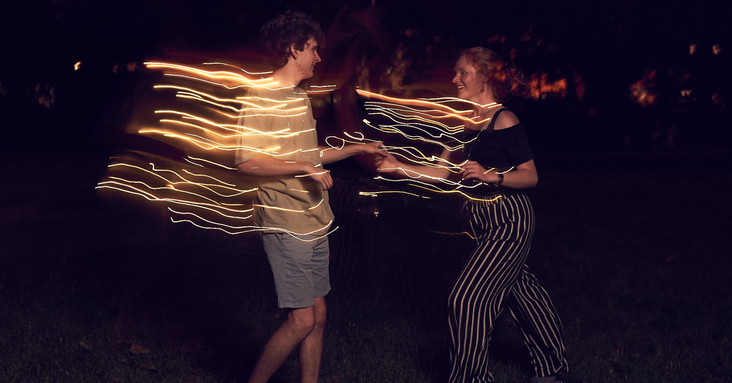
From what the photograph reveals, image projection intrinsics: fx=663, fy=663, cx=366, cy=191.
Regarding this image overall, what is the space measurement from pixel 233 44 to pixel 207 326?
7.18 meters

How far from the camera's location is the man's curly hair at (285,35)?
3.38 meters

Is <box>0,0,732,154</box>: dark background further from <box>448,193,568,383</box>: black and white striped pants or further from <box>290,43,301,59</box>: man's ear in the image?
<box>448,193,568,383</box>: black and white striped pants

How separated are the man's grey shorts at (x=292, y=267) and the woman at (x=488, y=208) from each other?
79 cm

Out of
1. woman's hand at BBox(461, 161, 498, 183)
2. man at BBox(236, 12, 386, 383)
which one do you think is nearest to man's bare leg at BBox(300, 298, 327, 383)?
man at BBox(236, 12, 386, 383)

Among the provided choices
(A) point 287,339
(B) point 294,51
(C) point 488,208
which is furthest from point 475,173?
(A) point 287,339

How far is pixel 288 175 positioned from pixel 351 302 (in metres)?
3.27

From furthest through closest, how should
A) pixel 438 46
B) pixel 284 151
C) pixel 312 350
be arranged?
pixel 438 46 → pixel 312 350 → pixel 284 151

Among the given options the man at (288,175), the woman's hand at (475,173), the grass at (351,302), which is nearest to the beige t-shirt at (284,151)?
the man at (288,175)

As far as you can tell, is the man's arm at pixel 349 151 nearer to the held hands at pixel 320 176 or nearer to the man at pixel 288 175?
the man at pixel 288 175

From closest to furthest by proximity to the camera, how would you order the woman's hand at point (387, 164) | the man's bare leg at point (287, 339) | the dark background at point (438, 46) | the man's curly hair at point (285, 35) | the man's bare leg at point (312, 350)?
1. the man's curly hair at point (285, 35)
2. the man's bare leg at point (287, 339)
3. the man's bare leg at point (312, 350)
4. the woman's hand at point (387, 164)
5. the dark background at point (438, 46)

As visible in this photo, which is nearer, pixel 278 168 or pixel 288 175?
pixel 278 168

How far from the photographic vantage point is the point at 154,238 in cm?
486

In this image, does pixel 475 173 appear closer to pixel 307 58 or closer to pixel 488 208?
pixel 488 208

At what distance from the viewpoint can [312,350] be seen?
146 inches
